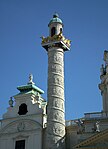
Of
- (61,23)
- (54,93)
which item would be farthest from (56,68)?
(61,23)

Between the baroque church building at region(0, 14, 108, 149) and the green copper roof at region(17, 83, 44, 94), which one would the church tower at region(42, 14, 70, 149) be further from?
the green copper roof at region(17, 83, 44, 94)

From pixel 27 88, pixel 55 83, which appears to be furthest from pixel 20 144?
pixel 55 83

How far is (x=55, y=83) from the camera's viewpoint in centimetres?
3594

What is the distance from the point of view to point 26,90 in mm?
38812

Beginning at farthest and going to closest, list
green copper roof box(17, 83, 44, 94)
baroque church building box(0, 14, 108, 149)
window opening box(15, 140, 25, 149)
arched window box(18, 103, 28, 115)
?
green copper roof box(17, 83, 44, 94) < arched window box(18, 103, 28, 115) < window opening box(15, 140, 25, 149) < baroque church building box(0, 14, 108, 149)

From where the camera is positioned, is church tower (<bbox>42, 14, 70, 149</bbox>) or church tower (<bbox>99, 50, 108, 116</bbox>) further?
church tower (<bbox>99, 50, 108, 116</bbox>)

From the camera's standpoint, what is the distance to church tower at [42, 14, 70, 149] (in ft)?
110

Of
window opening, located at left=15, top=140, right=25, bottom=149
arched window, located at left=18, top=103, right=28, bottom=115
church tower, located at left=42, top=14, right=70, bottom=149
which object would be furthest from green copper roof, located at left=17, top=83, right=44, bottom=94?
window opening, located at left=15, top=140, right=25, bottom=149

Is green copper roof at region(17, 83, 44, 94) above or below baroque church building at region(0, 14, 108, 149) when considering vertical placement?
above

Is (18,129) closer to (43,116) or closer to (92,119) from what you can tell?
(43,116)

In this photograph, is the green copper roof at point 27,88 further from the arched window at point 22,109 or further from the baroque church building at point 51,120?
the arched window at point 22,109

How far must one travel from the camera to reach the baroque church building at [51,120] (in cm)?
3331

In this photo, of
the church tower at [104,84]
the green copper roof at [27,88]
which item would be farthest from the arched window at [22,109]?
the church tower at [104,84]

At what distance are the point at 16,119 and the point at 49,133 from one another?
4.37m
